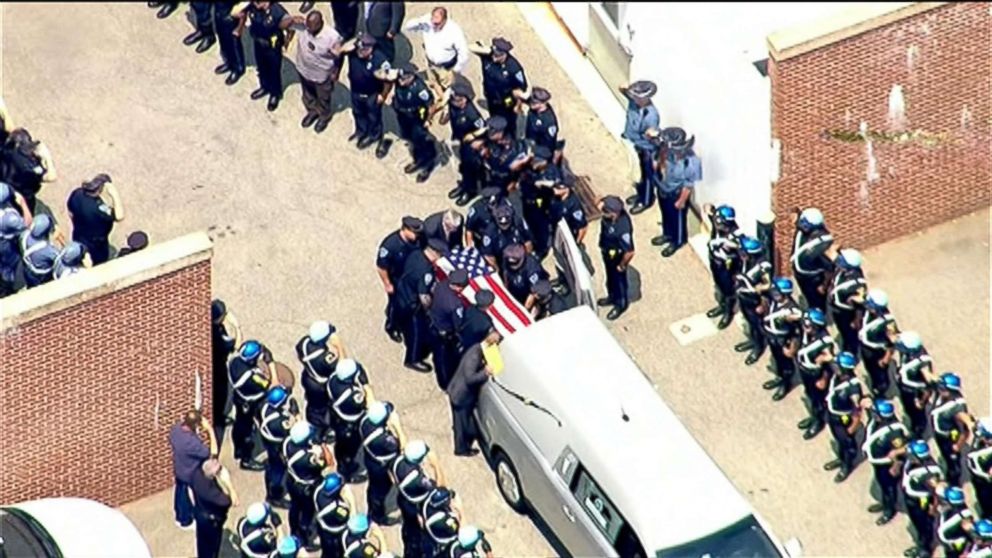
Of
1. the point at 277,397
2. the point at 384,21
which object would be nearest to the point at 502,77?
the point at 384,21

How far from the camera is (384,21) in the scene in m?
28.4

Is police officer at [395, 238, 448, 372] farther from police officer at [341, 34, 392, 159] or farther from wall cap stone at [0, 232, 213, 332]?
police officer at [341, 34, 392, 159]

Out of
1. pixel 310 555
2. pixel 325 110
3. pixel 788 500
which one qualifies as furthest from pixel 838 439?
pixel 325 110

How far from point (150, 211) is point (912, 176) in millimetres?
7329

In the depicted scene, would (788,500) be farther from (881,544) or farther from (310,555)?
(310,555)

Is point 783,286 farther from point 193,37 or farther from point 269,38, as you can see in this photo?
point 193,37

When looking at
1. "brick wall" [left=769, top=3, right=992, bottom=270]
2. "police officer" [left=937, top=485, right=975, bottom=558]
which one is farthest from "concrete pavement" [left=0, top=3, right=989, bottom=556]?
"police officer" [left=937, top=485, right=975, bottom=558]

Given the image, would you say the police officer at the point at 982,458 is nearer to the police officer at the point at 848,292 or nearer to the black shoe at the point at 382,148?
the police officer at the point at 848,292

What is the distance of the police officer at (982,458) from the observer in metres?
23.4

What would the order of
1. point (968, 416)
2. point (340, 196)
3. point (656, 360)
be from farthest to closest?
point (340, 196), point (656, 360), point (968, 416)

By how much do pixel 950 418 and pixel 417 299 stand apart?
4.81 meters

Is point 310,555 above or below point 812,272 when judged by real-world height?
below

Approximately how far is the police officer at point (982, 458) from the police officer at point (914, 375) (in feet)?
2.63

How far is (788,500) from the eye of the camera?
24594 mm
